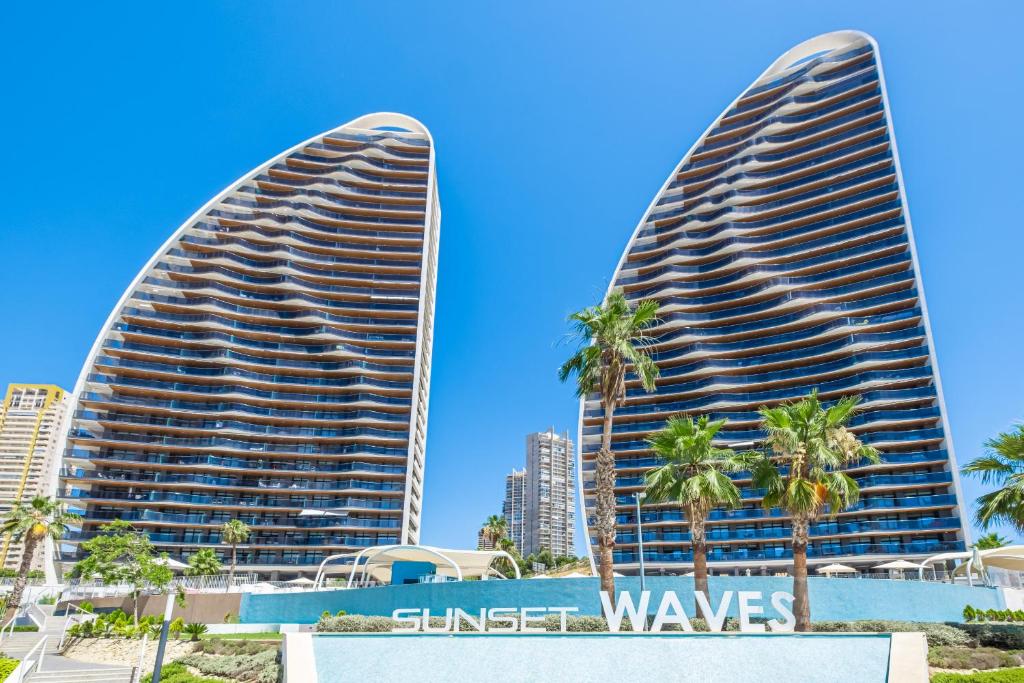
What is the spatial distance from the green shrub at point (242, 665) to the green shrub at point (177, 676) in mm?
527

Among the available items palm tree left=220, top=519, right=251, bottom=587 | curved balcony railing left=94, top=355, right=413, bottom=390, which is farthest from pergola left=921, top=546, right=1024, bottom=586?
curved balcony railing left=94, top=355, right=413, bottom=390

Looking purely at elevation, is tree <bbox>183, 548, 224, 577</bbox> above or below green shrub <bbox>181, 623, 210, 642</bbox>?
above

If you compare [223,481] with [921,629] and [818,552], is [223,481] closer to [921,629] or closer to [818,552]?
[818,552]

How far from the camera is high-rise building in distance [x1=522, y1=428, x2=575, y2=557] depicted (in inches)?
6860

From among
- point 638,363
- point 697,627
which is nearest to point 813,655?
point 697,627

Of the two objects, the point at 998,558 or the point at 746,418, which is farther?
the point at 746,418

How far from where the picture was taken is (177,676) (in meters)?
24.6

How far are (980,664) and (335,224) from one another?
297 feet

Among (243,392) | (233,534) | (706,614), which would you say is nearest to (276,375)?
(243,392)

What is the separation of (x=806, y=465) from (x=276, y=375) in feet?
247

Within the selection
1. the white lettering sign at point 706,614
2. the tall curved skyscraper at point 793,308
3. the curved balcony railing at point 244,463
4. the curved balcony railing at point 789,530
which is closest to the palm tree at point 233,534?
the curved balcony railing at point 244,463

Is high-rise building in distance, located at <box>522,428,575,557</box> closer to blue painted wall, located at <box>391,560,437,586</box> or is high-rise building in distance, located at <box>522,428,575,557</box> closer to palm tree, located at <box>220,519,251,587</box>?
palm tree, located at <box>220,519,251,587</box>

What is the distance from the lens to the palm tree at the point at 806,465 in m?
25.8

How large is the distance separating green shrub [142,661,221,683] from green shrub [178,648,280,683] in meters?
0.53
